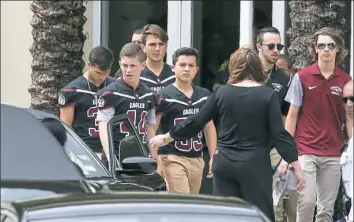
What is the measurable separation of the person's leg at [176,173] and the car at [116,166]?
4.74ft

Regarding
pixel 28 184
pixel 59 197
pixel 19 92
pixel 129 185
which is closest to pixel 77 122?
pixel 129 185

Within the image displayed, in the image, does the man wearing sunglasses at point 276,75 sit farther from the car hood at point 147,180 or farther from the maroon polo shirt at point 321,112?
the car hood at point 147,180

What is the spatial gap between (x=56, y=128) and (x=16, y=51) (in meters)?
8.45

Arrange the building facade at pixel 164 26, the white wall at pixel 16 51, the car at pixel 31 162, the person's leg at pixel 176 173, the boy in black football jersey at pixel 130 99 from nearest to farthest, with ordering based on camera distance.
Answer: the car at pixel 31 162, the boy in black football jersey at pixel 130 99, the person's leg at pixel 176 173, the building facade at pixel 164 26, the white wall at pixel 16 51

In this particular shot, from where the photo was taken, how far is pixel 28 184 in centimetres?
576

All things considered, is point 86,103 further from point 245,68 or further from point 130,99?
point 245,68

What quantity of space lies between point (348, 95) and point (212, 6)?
7356 millimetres

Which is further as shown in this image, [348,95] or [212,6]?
[212,6]

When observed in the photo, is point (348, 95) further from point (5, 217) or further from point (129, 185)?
point (5, 217)

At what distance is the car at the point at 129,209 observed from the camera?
4.76 meters

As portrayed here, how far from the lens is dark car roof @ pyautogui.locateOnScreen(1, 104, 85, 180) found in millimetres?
5949

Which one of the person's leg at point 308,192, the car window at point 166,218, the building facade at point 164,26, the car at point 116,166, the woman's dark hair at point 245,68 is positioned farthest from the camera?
the building facade at point 164,26

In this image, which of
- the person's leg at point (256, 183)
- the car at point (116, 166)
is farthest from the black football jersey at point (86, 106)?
the person's leg at point (256, 183)

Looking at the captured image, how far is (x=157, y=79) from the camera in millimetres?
9688
